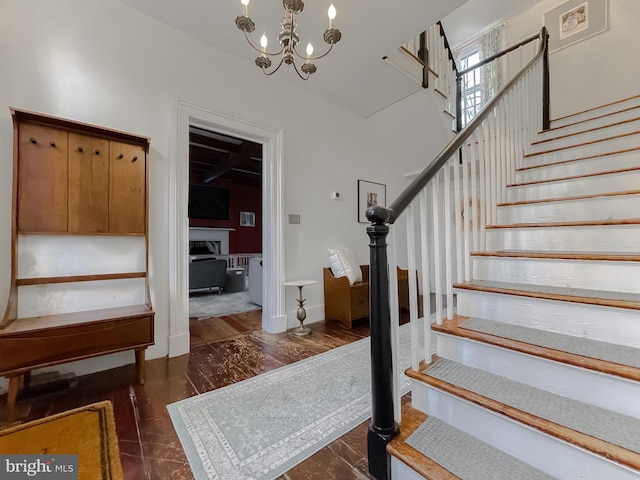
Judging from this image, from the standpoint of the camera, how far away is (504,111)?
2098mm

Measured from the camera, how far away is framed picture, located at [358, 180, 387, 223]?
4086mm

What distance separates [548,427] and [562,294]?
650mm

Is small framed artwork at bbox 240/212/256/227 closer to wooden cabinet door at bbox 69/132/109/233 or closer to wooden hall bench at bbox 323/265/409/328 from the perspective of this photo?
wooden hall bench at bbox 323/265/409/328

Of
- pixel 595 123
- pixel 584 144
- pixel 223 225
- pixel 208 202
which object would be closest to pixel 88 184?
pixel 584 144

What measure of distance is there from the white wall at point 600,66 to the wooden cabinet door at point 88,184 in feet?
19.1

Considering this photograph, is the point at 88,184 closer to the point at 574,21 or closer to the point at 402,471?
the point at 402,471

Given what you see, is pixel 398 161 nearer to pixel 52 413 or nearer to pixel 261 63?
pixel 261 63

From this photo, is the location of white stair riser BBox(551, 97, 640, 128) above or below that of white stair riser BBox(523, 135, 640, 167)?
above

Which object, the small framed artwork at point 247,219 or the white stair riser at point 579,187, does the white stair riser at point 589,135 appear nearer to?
the white stair riser at point 579,187

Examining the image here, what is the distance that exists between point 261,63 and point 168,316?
7.27 ft

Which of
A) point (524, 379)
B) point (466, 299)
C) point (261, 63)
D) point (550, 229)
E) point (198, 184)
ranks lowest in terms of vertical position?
point (524, 379)

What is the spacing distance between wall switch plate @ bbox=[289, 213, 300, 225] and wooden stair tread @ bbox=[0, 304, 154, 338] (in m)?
1.74

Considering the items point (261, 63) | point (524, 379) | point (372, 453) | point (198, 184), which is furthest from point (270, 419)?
point (198, 184)

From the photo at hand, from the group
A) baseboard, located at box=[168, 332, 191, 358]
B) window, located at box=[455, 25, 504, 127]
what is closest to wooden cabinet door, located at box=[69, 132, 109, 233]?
baseboard, located at box=[168, 332, 191, 358]
